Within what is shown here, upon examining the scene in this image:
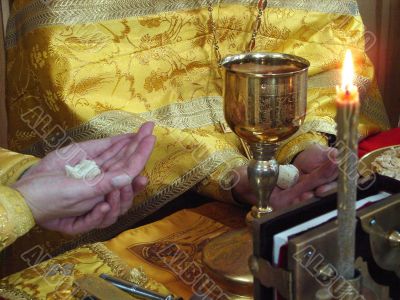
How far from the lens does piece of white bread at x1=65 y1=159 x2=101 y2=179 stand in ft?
2.62

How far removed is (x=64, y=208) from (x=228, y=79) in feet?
0.94

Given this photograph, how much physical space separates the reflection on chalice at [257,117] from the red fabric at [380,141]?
0.51 meters

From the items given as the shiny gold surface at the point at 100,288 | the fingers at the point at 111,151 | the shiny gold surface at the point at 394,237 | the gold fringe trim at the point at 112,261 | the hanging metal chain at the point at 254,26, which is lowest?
the gold fringe trim at the point at 112,261

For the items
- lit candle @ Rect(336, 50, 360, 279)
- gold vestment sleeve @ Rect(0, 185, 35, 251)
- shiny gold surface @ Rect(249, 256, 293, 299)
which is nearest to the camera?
lit candle @ Rect(336, 50, 360, 279)

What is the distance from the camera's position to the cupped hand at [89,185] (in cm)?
77

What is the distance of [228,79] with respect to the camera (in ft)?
2.17

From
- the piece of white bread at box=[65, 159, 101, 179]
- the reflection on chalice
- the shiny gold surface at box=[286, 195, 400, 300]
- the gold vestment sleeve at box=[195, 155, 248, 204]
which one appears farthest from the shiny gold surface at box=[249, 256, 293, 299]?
the gold vestment sleeve at box=[195, 155, 248, 204]

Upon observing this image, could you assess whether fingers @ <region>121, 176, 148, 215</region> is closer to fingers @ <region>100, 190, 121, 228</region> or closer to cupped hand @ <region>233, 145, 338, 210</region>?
fingers @ <region>100, 190, 121, 228</region>

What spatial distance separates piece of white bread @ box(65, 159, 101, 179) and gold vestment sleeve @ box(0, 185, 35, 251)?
0.08m

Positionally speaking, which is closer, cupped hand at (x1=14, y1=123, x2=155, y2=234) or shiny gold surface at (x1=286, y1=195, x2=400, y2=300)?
shiny gold surface at (x1=286, y1=195, x2=400, y2=300)

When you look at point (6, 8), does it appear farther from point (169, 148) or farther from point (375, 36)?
point (375, 36)

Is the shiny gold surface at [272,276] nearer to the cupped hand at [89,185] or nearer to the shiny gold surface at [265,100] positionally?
the shiny gold surface at [265,100]

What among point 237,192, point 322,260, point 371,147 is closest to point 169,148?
point 237,192

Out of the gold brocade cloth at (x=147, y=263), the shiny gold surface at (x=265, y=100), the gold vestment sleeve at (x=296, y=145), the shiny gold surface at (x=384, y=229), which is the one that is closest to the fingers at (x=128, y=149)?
the gold brocade cloth at (x=147, y=263)
